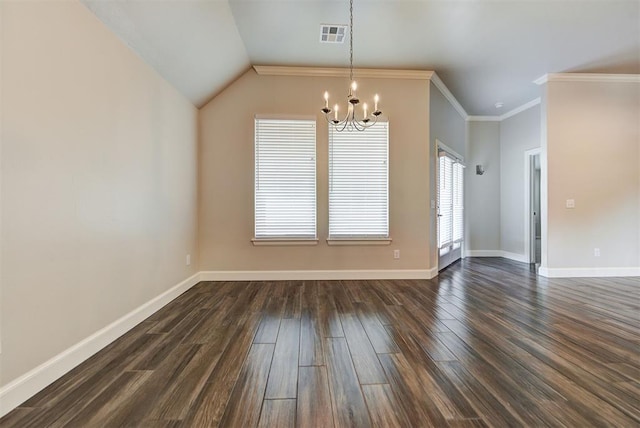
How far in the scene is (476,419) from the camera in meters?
1.33

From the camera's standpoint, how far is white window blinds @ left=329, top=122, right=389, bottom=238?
4.02 m

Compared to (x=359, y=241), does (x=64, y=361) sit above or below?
below

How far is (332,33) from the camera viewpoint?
10.3 ft

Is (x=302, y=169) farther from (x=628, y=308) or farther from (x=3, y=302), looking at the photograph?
(x=628, y=308)

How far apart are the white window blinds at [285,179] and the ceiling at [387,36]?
35.4 inches

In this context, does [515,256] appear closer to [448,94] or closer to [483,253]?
[483,253]

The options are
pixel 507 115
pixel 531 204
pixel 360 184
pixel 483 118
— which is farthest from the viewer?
pixel 483 118

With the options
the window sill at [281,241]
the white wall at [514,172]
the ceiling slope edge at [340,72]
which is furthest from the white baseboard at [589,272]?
the window sill at [281,241]

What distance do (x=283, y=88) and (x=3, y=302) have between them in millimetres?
3589

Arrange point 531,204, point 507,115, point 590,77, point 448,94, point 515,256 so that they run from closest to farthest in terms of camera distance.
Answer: point 590,77 → point 448,94 → point 531,204 → point 515,256 → point 507,115

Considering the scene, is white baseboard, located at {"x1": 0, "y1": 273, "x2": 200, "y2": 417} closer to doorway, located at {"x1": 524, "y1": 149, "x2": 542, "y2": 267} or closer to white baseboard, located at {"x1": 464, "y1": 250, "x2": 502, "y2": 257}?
white baseboard, located at {"x1": 464, "y1": 250, "x2": 502, "y2": 257}

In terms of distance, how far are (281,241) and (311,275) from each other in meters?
→ 0.66

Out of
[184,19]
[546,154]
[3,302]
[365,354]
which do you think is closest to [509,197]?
[546,154]

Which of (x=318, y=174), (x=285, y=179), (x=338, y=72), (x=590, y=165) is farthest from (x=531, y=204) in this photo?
(x=285, y=179)
